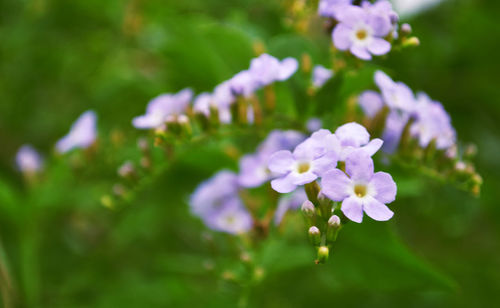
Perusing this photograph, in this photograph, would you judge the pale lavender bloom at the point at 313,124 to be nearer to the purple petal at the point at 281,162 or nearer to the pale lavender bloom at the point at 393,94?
the pale lavender bloom at the point at 393,94

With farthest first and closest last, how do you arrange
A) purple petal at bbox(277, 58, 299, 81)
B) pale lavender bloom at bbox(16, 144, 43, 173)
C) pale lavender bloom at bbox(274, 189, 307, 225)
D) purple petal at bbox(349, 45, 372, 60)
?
pale lavender bloom at bbox(16, 144, 43, 173)
pale lavender bloom at bbox(274, 189, 307, 225)
purple petal at bbox(277, 58, 299, 81)
purple petal at bbox(349, 45, 372, 60)

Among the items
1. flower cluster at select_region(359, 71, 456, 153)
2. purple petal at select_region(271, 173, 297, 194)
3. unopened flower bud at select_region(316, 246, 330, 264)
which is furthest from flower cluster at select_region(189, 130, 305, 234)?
unopened flower bud at select_region(316, 246, 330, 264)

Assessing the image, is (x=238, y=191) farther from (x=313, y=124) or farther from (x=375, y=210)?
(x=375, y=210)

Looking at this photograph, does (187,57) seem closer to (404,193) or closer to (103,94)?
(103,94)

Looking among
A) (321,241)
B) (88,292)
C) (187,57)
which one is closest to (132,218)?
(88,292)

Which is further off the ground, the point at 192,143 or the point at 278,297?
the point at 192,143

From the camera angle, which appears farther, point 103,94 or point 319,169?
point 103,94

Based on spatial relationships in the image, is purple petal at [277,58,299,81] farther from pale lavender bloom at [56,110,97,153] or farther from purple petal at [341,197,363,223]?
pale lavender bloom at [56,110,97,153]
